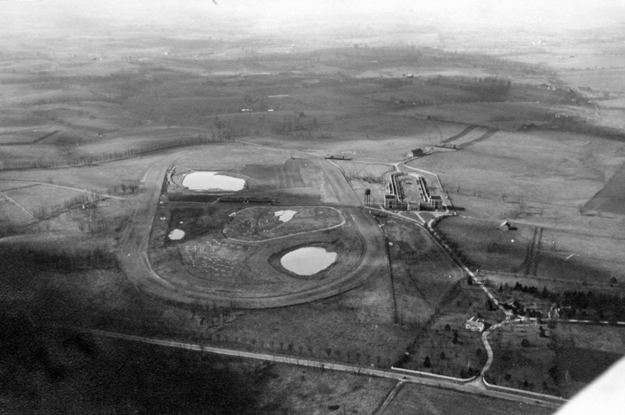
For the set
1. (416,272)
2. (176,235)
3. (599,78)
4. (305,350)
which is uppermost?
(599,78)

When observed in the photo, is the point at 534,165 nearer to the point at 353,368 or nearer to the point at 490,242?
the point at 490,242

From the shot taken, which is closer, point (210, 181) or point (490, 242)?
point (490, 242)

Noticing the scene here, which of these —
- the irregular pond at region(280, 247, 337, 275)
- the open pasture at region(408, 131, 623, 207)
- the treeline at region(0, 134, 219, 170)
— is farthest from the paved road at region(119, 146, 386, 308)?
the treeline at region(0, 134, 219, 170)

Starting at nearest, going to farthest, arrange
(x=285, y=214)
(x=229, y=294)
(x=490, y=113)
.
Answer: (x=229, y=294) < (x=285, y=214) < (x=490, y=113)

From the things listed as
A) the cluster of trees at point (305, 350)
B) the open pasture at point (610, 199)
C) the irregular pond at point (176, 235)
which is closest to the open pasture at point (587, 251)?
the open pasture at point (610, 199)

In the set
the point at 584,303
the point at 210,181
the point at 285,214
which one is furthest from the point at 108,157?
the point at 584,303

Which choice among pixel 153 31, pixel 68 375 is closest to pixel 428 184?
pixel 68 375

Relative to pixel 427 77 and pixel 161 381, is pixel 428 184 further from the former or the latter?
pixel 427 77
